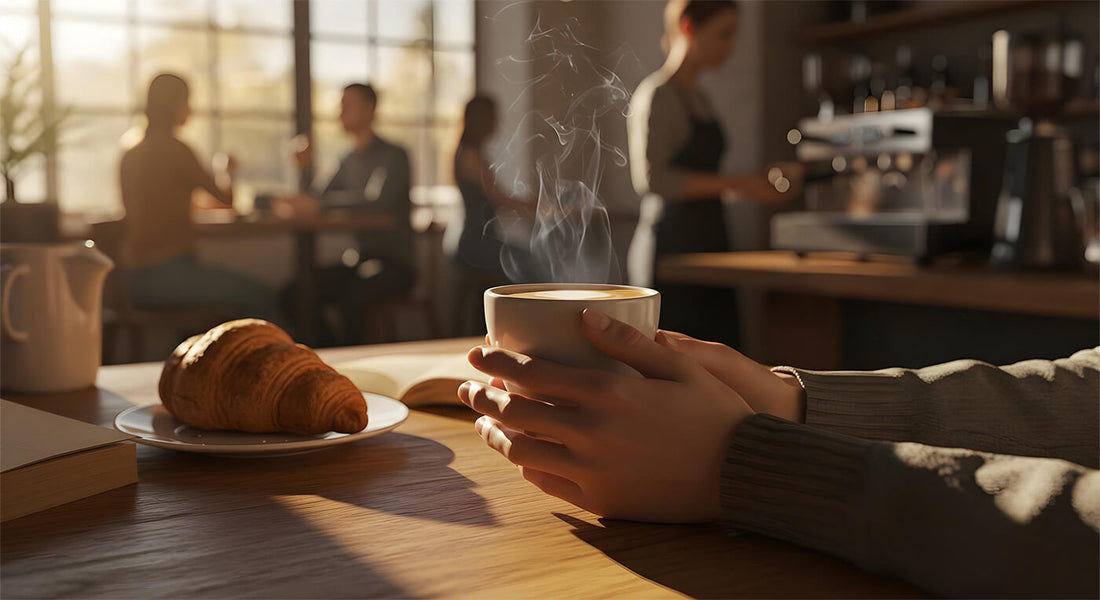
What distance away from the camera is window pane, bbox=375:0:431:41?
5297 millimetres

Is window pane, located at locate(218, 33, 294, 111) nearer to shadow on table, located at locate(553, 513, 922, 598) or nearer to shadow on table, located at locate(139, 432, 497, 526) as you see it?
shadow on table, located at locate(139, 432, 497, 526)

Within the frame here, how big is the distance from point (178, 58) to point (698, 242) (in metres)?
3.13

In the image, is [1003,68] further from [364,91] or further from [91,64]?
[91,64]

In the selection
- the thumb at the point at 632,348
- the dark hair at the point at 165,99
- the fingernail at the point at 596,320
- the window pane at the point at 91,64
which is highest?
the window pane at the point at 91,64

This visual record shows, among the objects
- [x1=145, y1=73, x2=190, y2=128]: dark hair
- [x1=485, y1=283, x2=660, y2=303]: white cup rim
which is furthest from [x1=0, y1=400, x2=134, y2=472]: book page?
[x1=145, y1=73, x2=190, y2=128]: dark hair

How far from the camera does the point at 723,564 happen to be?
1.59ft

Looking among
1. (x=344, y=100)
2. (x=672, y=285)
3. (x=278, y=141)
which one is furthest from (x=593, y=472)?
(x=278, y=141)

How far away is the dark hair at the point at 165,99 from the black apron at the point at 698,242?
1735mm

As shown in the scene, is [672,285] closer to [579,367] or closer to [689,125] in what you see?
[689,125]

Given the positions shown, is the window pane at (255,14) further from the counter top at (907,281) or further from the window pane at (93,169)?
the counter top at (907,281)

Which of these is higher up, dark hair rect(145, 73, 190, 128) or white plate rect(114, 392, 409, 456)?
dark hair rect(145, 73, 190, 128)

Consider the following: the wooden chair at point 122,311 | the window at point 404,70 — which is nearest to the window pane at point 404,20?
the window at point 404,70

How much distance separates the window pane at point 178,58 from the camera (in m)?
4.60

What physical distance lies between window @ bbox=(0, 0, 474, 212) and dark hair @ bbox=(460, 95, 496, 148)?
0.37 feet
